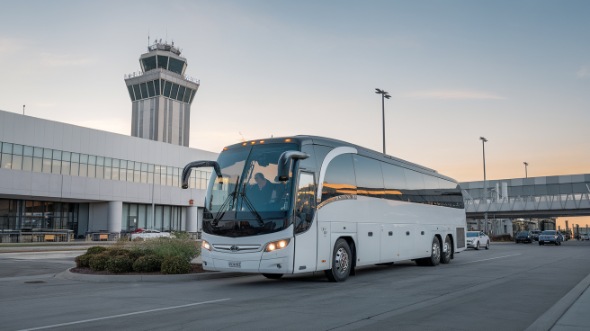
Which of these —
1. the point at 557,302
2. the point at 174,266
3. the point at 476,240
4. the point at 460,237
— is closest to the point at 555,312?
the point at 557,302

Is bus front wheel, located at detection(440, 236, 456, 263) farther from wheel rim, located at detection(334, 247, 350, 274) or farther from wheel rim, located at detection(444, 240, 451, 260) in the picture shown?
wheel rim, located at detection(334, 247, 350, 274)

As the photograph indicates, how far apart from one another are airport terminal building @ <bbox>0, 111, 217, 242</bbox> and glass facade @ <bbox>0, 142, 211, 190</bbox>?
93 mm

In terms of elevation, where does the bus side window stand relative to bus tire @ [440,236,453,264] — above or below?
above

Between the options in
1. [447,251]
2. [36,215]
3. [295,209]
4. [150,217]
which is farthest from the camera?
[150,217]

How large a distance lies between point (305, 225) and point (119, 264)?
643cm

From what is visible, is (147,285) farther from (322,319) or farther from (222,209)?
(322,319)

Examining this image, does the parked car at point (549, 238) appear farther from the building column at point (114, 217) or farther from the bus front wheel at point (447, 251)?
the building column at point (114, 217)

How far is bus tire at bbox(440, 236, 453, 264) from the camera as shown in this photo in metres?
22.1

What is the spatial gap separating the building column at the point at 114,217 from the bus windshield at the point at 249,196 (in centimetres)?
5534

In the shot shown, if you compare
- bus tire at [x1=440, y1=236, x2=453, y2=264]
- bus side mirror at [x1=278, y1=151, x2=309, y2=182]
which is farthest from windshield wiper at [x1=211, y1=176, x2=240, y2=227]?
bus tire at [x1=440, y1=236, x2=453, y2=264]

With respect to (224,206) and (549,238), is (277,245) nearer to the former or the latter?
(224,206)

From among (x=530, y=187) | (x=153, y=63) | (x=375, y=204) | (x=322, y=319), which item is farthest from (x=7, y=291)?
(x=153, y=63)

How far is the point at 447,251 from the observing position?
2248 centimetres

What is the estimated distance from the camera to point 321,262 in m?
13.4
